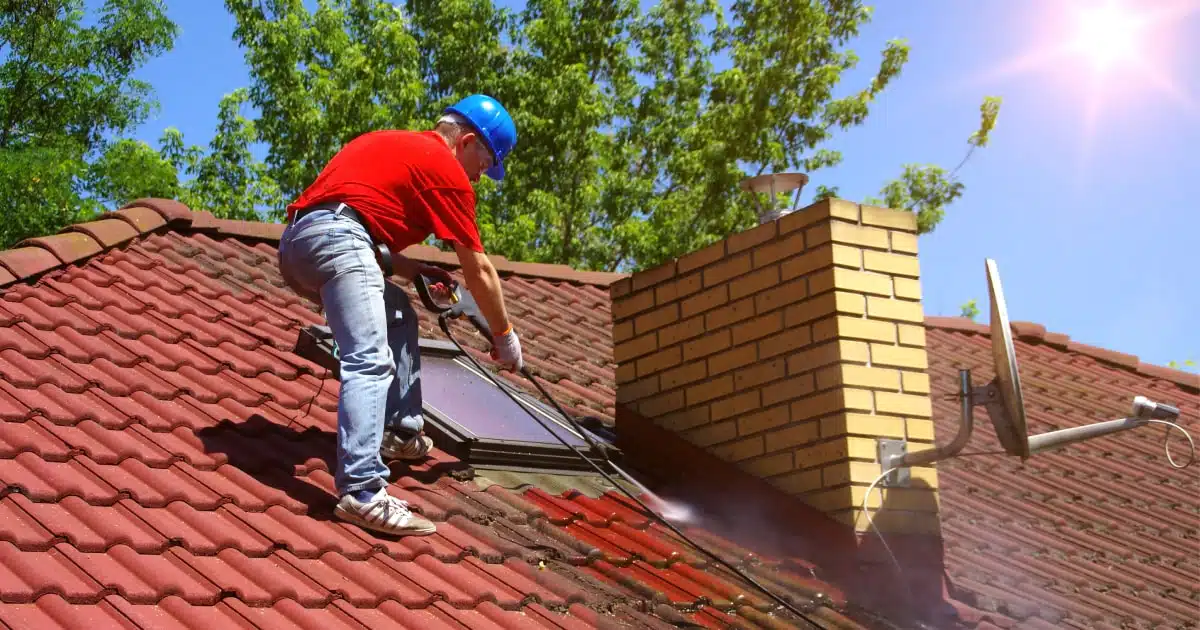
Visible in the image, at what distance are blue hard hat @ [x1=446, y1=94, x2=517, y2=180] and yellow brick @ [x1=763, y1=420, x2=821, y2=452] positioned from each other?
1615 mm

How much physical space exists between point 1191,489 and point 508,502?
5499 millimetres

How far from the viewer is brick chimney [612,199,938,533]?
5.32m

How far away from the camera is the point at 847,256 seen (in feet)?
17.9

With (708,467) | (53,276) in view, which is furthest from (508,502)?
(53,276)

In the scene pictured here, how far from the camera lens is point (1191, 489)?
28.4 ft

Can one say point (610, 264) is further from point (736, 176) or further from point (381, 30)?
point (381, 30)

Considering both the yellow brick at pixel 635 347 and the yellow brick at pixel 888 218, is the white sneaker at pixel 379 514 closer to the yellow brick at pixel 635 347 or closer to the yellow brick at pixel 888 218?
the yellow brick at pixel 635 347

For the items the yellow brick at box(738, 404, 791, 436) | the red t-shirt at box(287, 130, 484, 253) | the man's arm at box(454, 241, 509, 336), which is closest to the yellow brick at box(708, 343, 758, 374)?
the yellow brick at box(738, 404, 791, 436)

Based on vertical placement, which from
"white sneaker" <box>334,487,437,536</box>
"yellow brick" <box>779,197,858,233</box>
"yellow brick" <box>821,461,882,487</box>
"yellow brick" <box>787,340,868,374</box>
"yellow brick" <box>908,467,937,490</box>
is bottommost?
"white sneaker" <box>334,487,437,536</box>

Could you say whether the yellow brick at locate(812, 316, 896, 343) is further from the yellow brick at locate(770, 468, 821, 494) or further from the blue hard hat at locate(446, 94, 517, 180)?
the blue hard hat at locate(446, 94, 517, 180)

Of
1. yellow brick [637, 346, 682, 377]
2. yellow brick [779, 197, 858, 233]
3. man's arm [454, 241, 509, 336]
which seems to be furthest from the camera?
yellow brick [637, 346, 682, 377]

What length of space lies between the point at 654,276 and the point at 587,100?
17.3m

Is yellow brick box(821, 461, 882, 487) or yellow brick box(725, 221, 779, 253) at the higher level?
yellow brick box(725, 221, 779, 253)

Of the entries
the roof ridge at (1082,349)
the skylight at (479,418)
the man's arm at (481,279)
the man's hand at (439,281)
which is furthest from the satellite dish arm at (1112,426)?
the roof ridge at (1082,349)
